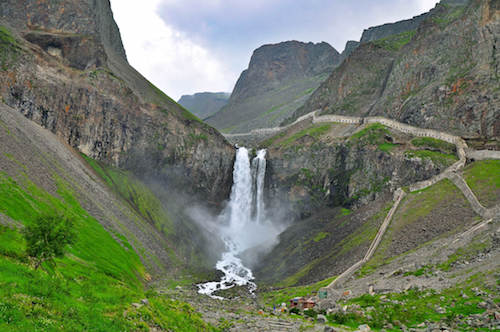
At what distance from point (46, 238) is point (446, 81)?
96.0 metres

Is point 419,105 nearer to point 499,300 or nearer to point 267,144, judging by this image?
point 267,144

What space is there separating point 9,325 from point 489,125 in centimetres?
9061

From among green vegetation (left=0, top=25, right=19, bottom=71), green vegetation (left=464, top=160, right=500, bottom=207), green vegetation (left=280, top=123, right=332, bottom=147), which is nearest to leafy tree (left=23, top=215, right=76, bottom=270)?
green vegetation (left=464, top=160, right=500, bottom=207)

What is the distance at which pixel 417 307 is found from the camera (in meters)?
26.8

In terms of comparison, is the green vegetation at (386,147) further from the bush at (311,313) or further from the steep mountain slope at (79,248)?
the bush at (311,313)

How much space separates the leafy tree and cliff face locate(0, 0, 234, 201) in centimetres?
6692

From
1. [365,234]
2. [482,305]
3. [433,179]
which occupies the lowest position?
[482,305]

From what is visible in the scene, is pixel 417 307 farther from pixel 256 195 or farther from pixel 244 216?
pixel 256 195

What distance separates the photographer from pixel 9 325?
11297 mm

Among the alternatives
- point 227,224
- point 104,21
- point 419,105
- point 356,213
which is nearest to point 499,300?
point 356,213

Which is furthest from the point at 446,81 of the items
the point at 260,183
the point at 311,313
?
the point at 311,313

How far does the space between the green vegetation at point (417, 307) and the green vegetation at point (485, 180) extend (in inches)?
1075

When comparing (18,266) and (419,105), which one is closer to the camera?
(18,266)

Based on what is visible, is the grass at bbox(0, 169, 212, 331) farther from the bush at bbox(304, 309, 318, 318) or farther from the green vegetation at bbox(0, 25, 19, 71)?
the green vegetation at bbox(0, 25, 19, 71)
